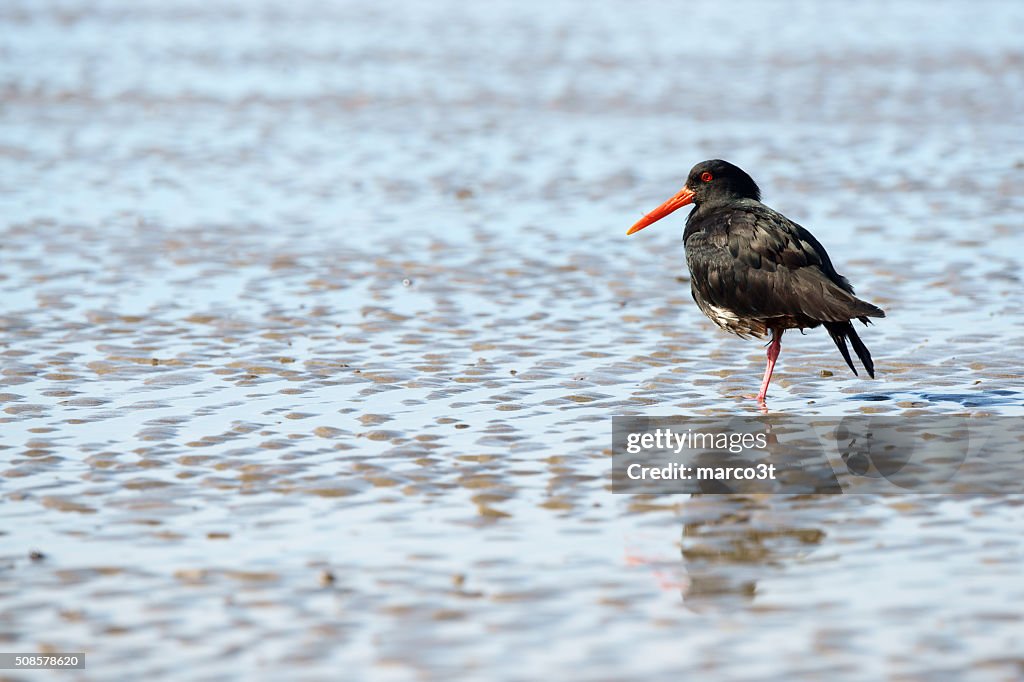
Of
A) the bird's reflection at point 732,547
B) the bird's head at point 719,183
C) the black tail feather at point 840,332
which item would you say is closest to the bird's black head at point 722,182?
the bird's head at point 719,183

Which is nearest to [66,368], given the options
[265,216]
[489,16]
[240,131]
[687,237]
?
[687,237]

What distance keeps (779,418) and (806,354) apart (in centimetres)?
198

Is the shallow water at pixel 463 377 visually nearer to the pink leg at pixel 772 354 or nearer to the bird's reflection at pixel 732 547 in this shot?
the bird's reflection at pixel 732 547

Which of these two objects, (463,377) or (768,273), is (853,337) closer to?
(768,273)

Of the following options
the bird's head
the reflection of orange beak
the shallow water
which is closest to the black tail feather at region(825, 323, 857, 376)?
the shallow water

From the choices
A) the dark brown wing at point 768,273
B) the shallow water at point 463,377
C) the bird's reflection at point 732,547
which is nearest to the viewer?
the shallow water at point 463,377

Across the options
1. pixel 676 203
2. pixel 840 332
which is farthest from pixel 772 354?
pixel 676 203

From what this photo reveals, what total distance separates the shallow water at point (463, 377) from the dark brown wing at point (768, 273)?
667 mm

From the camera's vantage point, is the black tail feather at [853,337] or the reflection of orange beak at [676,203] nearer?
the black tail feather at [853,337]

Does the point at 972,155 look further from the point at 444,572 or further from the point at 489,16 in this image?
the point at 489,16

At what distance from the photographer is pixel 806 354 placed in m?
11.4

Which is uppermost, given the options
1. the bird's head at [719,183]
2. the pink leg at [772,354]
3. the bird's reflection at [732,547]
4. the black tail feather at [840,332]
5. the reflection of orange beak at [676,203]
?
the bird's head at [719,183]

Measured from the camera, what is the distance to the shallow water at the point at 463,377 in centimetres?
630

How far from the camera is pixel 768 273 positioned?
982cm
